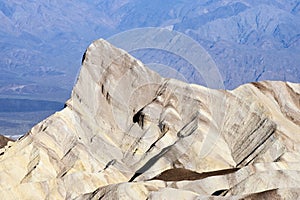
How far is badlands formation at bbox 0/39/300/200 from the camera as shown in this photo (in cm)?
4756

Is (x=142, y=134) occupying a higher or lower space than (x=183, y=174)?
lower

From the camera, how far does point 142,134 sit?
56.1 meters

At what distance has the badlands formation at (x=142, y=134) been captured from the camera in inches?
1873

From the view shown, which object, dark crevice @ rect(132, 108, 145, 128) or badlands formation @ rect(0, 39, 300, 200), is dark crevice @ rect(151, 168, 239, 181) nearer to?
badlands formation @ rect(0, 39, 300, 200)

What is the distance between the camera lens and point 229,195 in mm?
35844

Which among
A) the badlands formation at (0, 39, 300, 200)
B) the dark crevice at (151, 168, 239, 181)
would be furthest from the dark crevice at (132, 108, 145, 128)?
the dark crevice at (151, 168, 239, 181)

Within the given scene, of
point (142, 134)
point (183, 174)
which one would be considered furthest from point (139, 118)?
point (183, 174)

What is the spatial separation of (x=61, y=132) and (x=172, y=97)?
11073 mm

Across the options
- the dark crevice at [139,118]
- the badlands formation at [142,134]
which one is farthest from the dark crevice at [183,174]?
the dark crevice at [139,118]

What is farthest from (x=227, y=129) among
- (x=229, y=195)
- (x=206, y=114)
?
(x=229, y=195)

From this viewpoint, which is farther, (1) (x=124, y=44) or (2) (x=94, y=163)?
(1) (x=124, y=44)

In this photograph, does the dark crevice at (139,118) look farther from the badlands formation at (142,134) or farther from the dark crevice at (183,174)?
the dark crevice at (183,174)

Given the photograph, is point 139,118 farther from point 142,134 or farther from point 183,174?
point 183,174

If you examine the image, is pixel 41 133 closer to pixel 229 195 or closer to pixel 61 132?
pixel 61 132
